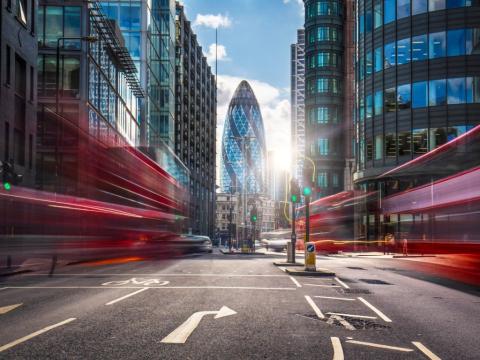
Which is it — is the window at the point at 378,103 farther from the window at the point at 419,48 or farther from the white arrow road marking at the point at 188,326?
the white arrow road marking at the point at 188,326

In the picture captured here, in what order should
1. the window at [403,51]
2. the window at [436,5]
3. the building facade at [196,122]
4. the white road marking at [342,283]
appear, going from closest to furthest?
the white road marking at [342,283] < the window at [436,5] < the window at [403,51] < the building facade at [196,122]

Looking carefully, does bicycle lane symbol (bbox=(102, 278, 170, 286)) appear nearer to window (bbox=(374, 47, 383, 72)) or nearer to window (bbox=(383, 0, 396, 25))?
window (bbox=(374, 47, 383, 72))

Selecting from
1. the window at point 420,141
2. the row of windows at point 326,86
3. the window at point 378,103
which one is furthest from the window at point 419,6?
the row of windows at point 326,86

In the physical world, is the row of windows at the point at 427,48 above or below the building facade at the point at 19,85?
above

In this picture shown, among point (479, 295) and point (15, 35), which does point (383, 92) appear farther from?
point (479, 295)

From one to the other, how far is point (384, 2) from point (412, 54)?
22.5 ft

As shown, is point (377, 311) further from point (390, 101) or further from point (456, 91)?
point (390, 101)

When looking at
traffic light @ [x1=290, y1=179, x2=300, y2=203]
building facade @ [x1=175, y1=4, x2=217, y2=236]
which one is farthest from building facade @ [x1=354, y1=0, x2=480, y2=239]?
building facade @ [x1=175, y1=4, x2=217, y2=236]

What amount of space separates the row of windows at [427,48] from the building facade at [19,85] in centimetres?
3260

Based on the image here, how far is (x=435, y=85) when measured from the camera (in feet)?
171

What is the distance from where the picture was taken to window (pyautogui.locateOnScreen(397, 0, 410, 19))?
2142 inches

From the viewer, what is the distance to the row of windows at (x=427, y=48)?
2000 inches

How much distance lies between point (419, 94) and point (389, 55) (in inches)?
218

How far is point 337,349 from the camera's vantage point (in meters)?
8.01
